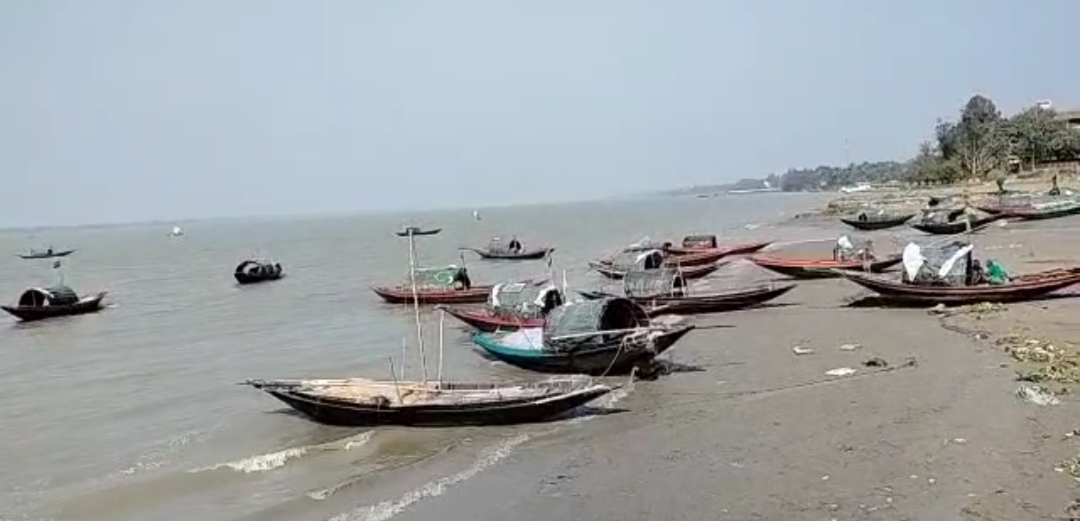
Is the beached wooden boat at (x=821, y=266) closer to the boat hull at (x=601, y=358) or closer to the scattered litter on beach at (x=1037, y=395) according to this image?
the boat hull at (x=601, y=358)

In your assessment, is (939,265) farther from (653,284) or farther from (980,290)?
(653,284)

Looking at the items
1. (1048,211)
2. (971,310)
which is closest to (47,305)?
(971,310)

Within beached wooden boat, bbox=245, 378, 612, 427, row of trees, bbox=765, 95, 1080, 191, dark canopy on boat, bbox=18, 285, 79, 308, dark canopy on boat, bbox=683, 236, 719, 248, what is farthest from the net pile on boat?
row of trees, bbox=765, 95, 1080, 191

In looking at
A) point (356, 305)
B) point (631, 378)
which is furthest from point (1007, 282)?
point (356, 305)

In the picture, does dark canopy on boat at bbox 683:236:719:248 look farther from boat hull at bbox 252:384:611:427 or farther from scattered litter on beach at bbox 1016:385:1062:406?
scattered litter on beach at bbox 1016:385:1062:406

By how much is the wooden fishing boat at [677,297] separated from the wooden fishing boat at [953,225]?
23981mm

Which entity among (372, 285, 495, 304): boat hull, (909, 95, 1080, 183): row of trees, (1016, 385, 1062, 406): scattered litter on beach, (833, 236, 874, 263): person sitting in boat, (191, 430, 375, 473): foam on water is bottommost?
(191, 430, 375, 473): foam on water

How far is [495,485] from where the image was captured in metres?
12.6

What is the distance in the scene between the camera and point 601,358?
18.5m

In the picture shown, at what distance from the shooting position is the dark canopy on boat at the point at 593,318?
18.8m

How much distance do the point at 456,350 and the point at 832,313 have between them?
31.7 feet

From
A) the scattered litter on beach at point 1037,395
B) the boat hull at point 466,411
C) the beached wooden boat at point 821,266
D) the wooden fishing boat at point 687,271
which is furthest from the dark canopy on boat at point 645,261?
the scattered litter on beach at point 1037,395

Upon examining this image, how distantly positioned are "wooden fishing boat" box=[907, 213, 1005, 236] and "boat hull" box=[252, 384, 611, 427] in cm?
3717

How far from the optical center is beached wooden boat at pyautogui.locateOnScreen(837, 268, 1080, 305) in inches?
901
